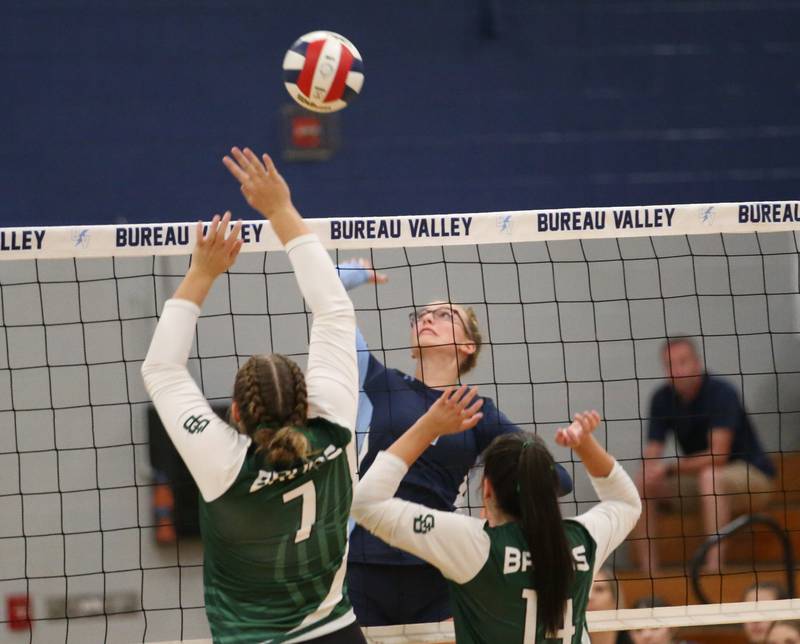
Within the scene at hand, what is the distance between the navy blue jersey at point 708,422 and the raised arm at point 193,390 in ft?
12.1

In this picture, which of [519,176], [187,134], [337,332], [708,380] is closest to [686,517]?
[708,380]

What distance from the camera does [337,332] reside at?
285 centimetres

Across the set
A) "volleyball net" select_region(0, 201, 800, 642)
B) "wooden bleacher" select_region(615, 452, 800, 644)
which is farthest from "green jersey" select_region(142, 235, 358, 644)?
"wooden bleacher" select_region(615, 452, 800, 644)

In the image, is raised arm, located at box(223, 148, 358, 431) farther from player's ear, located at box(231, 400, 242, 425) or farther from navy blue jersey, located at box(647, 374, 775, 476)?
navy blue jersey, located at box(647, 374, 775, 476)

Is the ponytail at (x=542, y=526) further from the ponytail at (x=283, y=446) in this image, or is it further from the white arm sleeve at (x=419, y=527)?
the ponytail at (x=283, y=446)

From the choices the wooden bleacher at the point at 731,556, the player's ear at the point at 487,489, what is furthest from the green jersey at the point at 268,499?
the wooden bleacher at the point at 731,556

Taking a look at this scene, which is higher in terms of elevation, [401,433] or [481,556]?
[401,433]

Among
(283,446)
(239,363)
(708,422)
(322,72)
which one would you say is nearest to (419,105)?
(239,363)

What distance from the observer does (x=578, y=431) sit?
307 cm

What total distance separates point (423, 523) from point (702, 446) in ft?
12.3

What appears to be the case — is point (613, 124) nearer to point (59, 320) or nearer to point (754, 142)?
point (754, 142)

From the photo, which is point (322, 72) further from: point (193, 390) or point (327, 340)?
point (193, 390)

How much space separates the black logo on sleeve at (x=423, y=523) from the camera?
2.92 m

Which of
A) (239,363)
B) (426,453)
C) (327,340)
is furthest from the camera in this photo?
(239,363)
